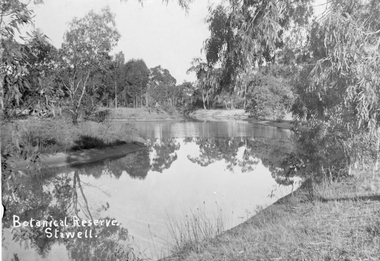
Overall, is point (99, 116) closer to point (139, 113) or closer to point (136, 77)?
point (139, 113)

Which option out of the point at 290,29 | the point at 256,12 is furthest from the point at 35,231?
the point at 290,29

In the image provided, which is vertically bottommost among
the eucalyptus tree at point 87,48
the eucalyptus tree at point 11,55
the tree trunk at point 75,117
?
the tree trunk at point 75,117

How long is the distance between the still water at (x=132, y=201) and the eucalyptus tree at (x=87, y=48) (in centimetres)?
139

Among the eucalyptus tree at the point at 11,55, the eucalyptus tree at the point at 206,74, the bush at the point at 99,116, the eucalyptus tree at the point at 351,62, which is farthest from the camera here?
the bush at the point at 99,116

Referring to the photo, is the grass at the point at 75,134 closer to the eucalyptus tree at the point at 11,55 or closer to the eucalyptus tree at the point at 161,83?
the eucalyptus tree at the point at 161,83

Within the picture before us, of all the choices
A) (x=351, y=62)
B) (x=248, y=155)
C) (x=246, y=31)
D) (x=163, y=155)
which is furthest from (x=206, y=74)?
(x=248, y=155)

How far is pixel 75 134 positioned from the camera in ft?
29.2

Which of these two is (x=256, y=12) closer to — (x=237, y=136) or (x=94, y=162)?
(x=94, y=162)

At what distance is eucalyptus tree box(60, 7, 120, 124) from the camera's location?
14.1ft

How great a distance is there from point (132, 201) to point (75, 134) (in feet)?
16.3

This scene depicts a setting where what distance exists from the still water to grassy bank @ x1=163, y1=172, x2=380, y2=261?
0.59m

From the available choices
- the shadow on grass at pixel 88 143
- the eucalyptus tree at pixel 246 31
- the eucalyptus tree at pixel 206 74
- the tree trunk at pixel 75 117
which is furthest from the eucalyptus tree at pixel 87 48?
the shadow on grass at pixel 88 143

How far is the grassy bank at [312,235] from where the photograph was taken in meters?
2.22

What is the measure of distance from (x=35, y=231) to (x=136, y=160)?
536 centimetres
